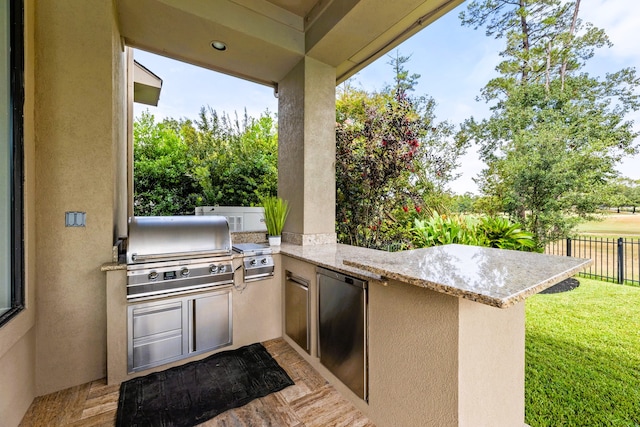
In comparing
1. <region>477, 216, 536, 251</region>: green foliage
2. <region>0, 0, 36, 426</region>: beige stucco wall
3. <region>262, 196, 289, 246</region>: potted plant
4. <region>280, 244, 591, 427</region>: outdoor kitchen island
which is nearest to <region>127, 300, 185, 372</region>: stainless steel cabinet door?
<region>0, 0, 36, 426</region>: beige stucco wall

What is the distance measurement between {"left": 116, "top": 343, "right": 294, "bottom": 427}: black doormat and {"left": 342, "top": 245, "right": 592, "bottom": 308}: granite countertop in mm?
1415

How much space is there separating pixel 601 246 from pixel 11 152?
7.29 metres

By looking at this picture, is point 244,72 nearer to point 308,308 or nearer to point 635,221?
point 308,308

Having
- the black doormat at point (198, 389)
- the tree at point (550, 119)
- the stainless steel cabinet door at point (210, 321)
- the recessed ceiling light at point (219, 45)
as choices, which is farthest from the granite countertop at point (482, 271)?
the tree at point (550, 119)

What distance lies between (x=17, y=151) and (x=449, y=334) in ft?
8.83

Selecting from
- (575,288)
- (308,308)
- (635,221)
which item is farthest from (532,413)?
(635,221)

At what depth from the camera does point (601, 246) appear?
14.5ft

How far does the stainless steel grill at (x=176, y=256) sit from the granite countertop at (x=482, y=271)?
1492 mm

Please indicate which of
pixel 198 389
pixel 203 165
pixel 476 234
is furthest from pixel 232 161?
pixel 476 234

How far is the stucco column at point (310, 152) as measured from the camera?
10.2 feet

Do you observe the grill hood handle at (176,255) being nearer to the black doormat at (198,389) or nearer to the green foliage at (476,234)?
the black doormat at (198,389)

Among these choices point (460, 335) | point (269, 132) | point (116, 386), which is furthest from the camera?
point (269, 132)

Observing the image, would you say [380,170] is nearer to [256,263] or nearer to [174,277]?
[256,263]

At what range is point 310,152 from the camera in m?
3.11
